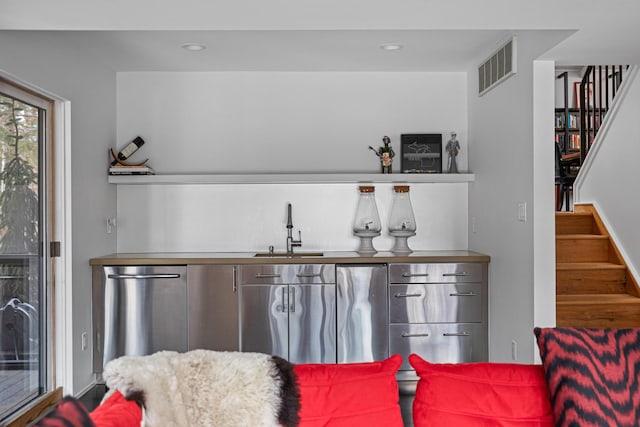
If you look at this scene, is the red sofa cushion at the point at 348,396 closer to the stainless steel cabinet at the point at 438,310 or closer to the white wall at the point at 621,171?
the stainless steel cabinet at the point at 438,310

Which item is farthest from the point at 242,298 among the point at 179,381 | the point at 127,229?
the point at 179,381

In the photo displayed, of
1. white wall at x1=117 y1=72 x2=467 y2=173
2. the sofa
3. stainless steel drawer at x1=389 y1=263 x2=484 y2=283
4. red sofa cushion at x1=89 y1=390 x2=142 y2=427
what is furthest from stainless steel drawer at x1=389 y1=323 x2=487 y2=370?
red sofa cushion at x1=89 y1=390 x2=142 y2=427

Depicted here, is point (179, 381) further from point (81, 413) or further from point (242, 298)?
point (242, 298)

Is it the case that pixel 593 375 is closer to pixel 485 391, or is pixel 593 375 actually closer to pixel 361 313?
pixel 485 391

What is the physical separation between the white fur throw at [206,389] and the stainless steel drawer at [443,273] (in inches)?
117

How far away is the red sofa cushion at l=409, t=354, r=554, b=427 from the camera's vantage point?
5.82 ft

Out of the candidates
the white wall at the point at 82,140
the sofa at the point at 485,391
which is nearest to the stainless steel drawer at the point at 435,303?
the white wall at the point at 82,140

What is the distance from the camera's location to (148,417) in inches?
61.1

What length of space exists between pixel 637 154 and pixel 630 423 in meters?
3.54

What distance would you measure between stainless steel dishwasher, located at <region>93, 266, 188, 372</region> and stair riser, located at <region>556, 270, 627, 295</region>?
3002 millimetres

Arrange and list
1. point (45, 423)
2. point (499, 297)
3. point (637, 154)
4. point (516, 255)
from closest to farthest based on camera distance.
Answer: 1. point (45, 423)
2. point (516, 255)
3. point (499, 297)
4. point (637, 154)

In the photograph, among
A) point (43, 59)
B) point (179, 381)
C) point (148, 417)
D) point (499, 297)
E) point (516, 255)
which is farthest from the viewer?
point (499, 297)

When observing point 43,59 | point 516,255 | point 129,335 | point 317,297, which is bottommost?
point 129,335

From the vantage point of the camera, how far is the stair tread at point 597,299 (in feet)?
14.7
